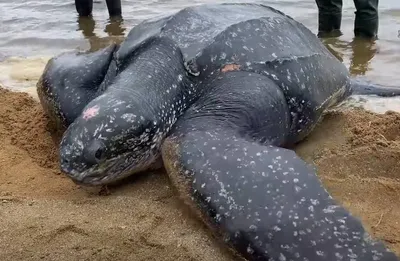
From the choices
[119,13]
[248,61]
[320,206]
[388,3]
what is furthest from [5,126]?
[388,3]

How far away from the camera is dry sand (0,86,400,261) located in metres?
1.79

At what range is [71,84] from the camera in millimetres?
2590

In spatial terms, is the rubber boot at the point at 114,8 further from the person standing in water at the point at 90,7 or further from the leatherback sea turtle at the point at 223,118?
the leatherback sea turtle at the point at 223,118

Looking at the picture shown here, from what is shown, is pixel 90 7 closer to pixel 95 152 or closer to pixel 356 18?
pixel 356 18

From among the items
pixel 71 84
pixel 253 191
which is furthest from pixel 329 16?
pixel 253 191

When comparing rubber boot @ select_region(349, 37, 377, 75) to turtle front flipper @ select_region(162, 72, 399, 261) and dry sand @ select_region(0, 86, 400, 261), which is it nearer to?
dry sand @ select_region(0, 86, 400, 261)

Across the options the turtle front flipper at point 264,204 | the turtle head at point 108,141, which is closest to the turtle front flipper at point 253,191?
the turtle front flipper at point 264,204

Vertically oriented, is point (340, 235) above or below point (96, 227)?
above

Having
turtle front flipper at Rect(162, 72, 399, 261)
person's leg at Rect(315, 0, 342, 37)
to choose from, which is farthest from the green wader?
turtle front flipper at Rect(162, 72, 399, 261)

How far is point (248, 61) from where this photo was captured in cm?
239

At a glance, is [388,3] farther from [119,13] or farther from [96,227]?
[96,227]

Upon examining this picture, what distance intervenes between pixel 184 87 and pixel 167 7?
369 centimetres

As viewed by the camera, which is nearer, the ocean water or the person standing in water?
the ocean water

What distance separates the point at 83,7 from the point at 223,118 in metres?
3.90
